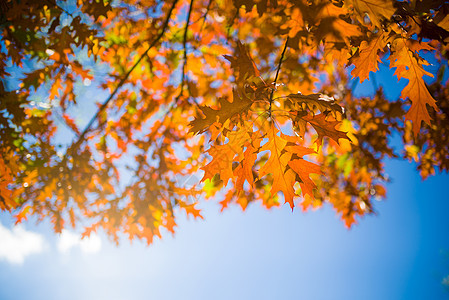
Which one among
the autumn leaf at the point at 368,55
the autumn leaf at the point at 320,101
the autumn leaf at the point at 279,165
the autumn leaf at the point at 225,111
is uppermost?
the autumn leaf at the point at 368,55

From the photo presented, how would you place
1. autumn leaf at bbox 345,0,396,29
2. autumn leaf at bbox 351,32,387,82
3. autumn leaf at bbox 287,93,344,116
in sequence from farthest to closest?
1. autumn leaf at bbox 351,32,387,82
2. autumn leaf at bbox 287,93,344,116
3. autumn leaf at bbox 345,0,396,29

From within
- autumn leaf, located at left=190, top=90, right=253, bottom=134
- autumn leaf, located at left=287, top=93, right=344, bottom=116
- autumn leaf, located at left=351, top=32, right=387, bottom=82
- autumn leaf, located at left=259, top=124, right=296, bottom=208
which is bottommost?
autumn leaf, located at left=259, top=124, right=296, bottom=208

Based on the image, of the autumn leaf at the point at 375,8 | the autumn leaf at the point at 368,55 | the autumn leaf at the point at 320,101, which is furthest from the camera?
the autumn leaf at the point at 368,55

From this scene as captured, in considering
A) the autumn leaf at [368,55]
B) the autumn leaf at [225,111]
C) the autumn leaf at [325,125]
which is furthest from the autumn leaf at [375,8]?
the autumn leaf at [225,111]

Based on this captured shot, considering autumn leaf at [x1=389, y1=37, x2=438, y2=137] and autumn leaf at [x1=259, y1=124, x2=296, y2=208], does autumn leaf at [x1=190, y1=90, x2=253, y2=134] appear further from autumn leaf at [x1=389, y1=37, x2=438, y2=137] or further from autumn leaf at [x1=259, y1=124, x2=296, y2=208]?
autumn leaf at [x1=389, y1=37, x2=438, y2=137]

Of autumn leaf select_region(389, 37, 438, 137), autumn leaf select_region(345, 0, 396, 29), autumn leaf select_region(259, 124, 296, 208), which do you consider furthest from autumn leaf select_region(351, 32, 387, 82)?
autumn leaf select_region(259, 124, 296, 208)

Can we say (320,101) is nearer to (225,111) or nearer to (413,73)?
(225,111)

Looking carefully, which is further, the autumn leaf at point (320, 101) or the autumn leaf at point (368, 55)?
the autumn leaf at point (368, 55)

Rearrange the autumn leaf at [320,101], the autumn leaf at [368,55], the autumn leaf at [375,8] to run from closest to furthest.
→ the autumn leaf at [375,8] → the autumn leaf at [320,101] → the autumn leaf at [368,55]

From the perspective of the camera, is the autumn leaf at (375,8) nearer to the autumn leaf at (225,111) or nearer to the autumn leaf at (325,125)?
the autumn leaf at (325,125)

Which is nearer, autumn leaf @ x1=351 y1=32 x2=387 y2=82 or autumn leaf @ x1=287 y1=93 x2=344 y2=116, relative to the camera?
autumn leaf @ x1=287 y1=93 x2=344 y2=116

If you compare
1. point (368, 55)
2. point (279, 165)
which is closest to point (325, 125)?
point (279, 165)

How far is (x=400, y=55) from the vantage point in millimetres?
1150

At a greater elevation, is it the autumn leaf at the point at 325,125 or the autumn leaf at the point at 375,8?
the autumn leaf at the point at 375,8
